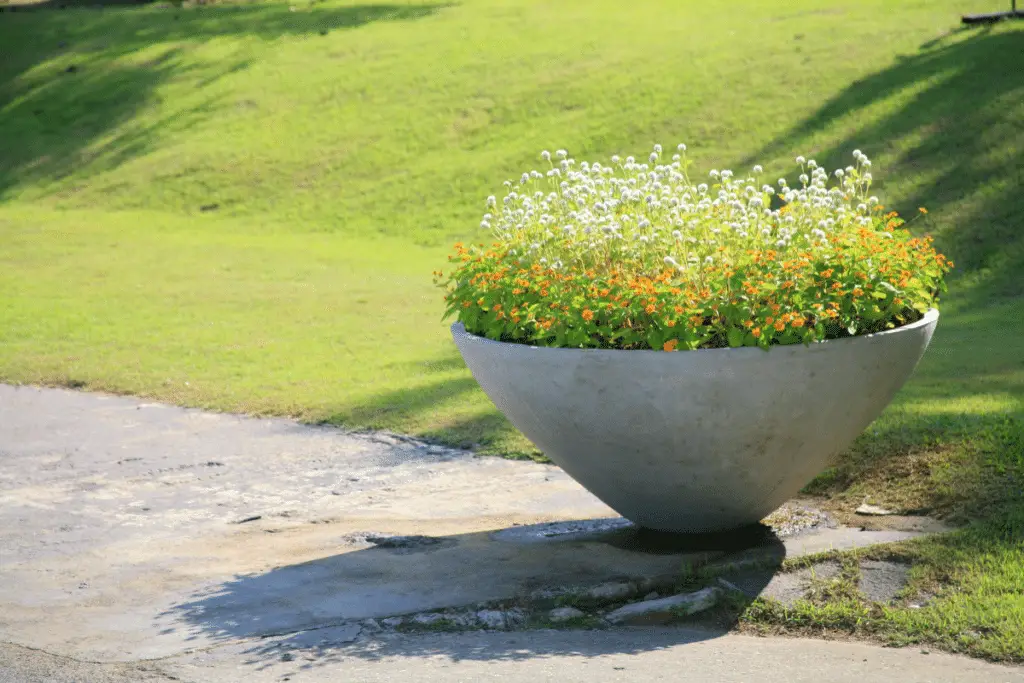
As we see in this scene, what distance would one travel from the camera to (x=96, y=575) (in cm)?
503

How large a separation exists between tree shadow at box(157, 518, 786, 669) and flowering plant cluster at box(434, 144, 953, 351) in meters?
0.87

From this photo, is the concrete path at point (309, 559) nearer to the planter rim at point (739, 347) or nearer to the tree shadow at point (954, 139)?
the planter rim at point (739, 347)

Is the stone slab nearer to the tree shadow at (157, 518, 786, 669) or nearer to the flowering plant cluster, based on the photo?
the tree shadow at (157, 518, 786, 669)

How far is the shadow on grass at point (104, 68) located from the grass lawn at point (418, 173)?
7 centimetres

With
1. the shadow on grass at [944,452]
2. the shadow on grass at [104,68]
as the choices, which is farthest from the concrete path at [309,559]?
→ the shadow on grass at [104,68]

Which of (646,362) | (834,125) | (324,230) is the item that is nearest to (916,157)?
(834,125)

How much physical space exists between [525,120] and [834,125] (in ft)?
14.5

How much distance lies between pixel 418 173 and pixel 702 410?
12685 mm

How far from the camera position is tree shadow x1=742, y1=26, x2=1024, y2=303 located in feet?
39.6

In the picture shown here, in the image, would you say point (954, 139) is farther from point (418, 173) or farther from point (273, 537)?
point (273, 537)

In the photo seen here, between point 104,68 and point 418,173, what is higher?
point 104,68

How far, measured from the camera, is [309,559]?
5121mm

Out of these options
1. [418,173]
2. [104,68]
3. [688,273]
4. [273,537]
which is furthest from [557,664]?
[104,68]

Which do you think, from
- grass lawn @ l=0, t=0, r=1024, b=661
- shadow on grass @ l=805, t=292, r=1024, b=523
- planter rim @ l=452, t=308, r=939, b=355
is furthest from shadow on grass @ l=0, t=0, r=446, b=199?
planter rim @ l=452, t=308, r=939, b=355
